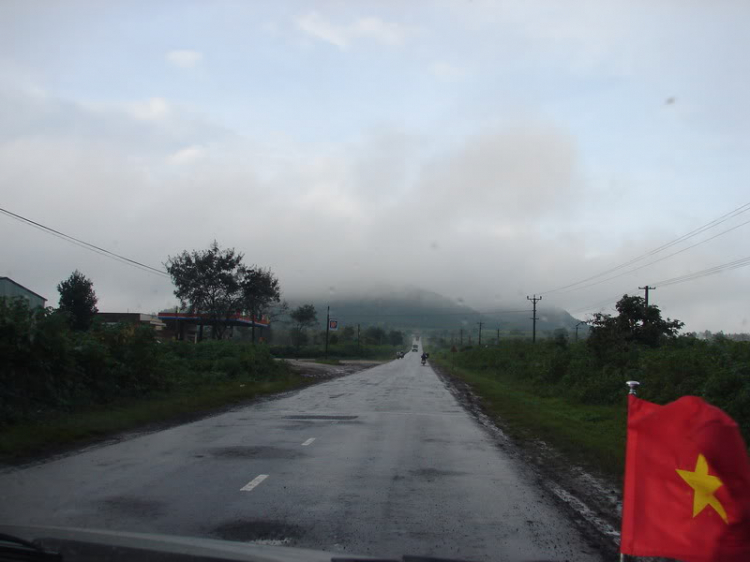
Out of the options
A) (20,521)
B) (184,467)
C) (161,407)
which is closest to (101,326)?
(161,407)

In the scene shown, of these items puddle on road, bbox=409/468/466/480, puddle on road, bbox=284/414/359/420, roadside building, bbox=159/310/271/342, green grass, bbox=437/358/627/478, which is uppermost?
roadside building, bbox=159/310/271/342

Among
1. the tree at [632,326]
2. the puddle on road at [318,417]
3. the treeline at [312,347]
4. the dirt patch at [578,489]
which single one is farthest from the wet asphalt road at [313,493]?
the treeline at [312,347]

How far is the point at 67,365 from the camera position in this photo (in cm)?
1773

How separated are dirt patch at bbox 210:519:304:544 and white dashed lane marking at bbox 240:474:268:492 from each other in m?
1.69

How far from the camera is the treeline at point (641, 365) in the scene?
555 inches

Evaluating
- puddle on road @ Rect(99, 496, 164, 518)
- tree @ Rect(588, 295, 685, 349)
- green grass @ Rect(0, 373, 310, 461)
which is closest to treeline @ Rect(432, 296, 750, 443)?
tree @ Rect(588, 295, 685, 349)

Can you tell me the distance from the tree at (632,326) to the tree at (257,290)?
88.5 ft

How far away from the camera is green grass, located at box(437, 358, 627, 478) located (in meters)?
12.5

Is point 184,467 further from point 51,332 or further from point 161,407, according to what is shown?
point 161,407

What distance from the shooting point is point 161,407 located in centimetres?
1972

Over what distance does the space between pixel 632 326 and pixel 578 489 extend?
74.3 feet

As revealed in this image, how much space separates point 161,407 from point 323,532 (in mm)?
14346

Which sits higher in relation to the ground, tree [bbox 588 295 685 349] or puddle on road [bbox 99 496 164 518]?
tree [bbox 588 295 685 349]

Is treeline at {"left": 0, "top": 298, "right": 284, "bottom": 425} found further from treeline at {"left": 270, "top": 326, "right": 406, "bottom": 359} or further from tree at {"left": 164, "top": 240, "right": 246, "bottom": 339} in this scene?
treeline at {"left": 270, "top": 326, "right": 406, "bottom": 359}
